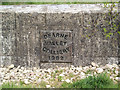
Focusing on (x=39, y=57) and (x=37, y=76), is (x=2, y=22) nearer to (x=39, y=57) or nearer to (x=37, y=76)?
(x=39, y=57)

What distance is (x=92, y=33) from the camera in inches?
180

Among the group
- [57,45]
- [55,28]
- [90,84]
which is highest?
[55,28]

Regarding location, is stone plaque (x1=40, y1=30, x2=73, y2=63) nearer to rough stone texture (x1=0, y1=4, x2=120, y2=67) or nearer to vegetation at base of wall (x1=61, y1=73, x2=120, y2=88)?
rough stone texture (x1=0, y1=4, x2=120, y2=67)

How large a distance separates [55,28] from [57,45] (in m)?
0.39

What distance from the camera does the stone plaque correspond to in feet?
15.0

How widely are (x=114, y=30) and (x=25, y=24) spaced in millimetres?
2013

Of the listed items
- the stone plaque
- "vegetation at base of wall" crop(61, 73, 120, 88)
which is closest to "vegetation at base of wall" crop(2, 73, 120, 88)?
"vegetation at base of wall" crop(61, 73, 120, 88)

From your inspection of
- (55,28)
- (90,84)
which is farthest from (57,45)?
(90,84)

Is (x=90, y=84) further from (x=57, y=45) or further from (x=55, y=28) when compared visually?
(x=55, y=28)

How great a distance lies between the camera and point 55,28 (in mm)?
4570

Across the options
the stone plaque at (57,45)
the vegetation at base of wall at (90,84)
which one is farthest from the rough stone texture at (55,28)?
the vegetation at base of wall at (90,84)

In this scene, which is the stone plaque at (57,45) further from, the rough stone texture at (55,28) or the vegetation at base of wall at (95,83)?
the vegetation at base of wall at (95,83)

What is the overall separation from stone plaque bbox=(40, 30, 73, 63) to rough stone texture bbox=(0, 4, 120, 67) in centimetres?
10

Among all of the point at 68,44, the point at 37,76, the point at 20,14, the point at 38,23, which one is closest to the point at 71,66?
the point at 68,44
